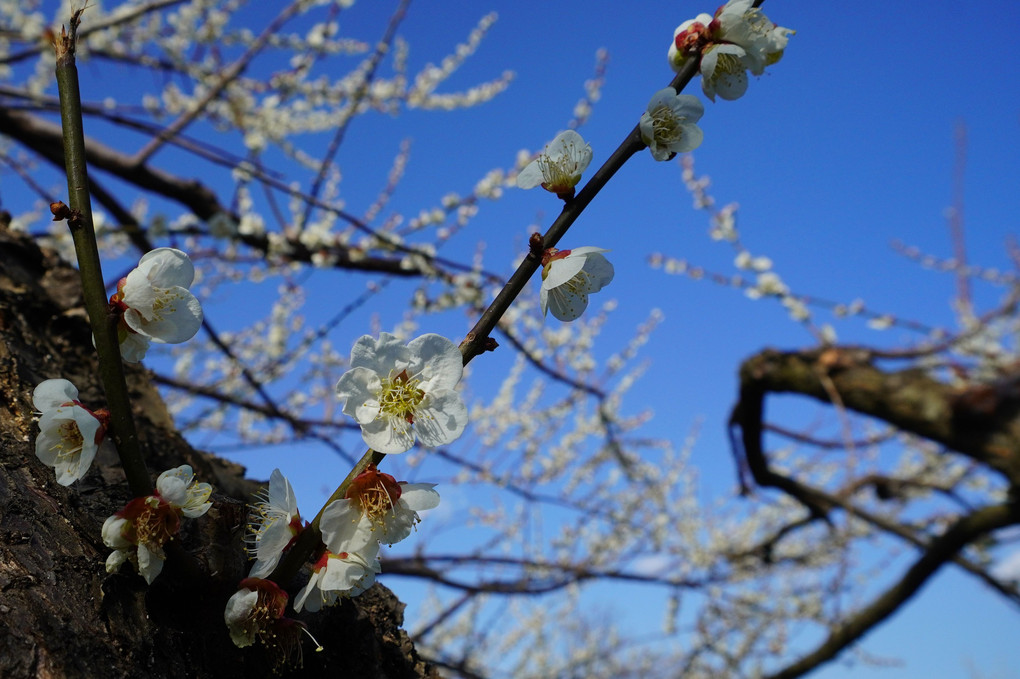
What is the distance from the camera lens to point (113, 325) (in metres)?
0.68

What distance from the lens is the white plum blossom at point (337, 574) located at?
67cm

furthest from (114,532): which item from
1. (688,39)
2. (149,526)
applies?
(688,39)

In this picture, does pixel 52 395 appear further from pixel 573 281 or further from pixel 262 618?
pixel 573 281

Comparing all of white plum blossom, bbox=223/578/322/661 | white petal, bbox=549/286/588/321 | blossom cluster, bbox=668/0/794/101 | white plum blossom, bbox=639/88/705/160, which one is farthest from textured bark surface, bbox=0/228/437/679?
blossom cluster, bbox=668/0/794/101

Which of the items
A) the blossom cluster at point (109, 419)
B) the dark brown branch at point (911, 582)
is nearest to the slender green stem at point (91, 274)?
the blossom cluster at point (109, 419)

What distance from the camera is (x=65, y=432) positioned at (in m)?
0.71

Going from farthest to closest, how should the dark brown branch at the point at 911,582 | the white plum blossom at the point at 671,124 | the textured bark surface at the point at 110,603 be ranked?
the dark brown branch at the point at 911,582 → the white plum blossom at the point at 671,124 → the textured bark surface at the point at 110,603

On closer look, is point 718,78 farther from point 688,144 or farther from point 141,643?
point 141,643

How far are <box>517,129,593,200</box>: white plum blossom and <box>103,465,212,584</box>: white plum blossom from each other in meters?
0.52

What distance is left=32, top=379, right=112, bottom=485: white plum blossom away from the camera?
0.68m

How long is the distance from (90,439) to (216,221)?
230 centimetres

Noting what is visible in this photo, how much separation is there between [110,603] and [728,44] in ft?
3.26

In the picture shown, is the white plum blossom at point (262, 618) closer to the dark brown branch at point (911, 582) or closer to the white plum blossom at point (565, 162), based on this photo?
the white plum blossom at point (565, 162)

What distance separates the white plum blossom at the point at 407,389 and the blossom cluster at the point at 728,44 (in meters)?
0.50
